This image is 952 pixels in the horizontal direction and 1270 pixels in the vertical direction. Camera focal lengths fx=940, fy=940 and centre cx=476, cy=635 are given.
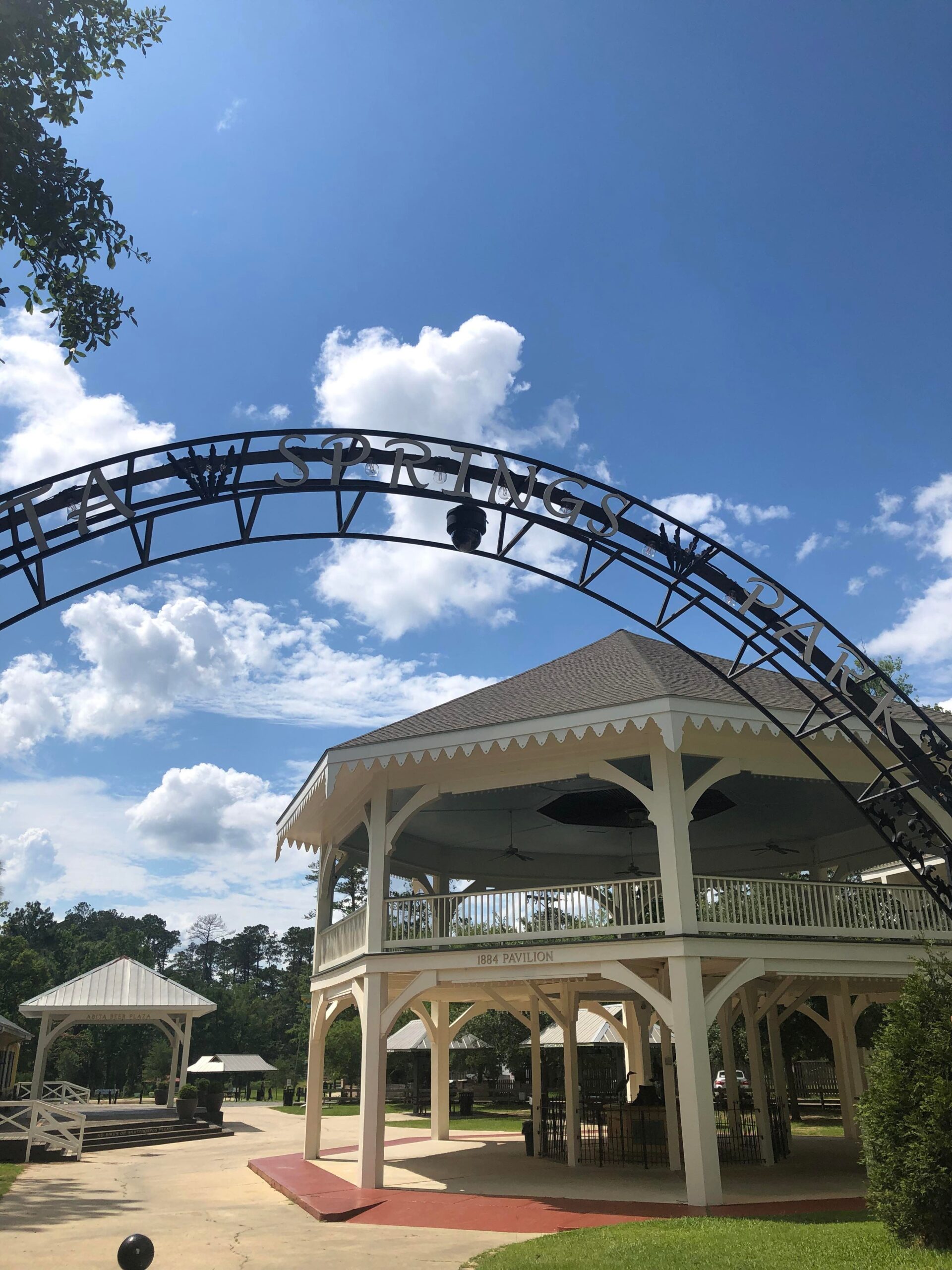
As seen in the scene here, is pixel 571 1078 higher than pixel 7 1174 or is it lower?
higher

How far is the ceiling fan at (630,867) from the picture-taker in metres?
20.6

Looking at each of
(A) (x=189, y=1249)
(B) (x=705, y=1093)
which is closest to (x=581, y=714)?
(B) (x=705, y=1093)

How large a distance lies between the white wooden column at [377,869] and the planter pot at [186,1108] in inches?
612

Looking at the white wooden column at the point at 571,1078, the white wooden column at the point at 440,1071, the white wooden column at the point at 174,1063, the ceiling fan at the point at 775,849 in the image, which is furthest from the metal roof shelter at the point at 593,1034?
the white wooden column at the point at 571,1078

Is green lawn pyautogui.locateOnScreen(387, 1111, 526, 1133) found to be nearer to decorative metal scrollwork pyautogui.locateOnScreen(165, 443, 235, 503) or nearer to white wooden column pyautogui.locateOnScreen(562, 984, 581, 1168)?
white wooden column pyautogui.locateOnScreen(562, 984, 581, 1168)

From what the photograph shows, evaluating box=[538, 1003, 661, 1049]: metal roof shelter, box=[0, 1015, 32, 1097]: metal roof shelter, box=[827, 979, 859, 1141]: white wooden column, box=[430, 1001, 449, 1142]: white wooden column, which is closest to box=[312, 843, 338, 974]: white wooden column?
box=[430, 1001, 449, 1142]: white wooden column

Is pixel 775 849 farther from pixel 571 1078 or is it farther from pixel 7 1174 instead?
pixel 7 1174

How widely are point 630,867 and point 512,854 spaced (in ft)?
8.41

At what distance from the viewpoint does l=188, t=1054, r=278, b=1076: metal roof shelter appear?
41344 millimetres

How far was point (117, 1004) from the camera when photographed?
28.0 meters

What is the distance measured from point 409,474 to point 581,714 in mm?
5203

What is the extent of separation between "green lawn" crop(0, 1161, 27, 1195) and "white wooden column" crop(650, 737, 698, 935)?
11.5 metres

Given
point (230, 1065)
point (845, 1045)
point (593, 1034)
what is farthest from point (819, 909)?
point (230, 1065)

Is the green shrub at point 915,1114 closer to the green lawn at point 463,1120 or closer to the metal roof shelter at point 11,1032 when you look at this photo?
the green lawn at point 463,1120
